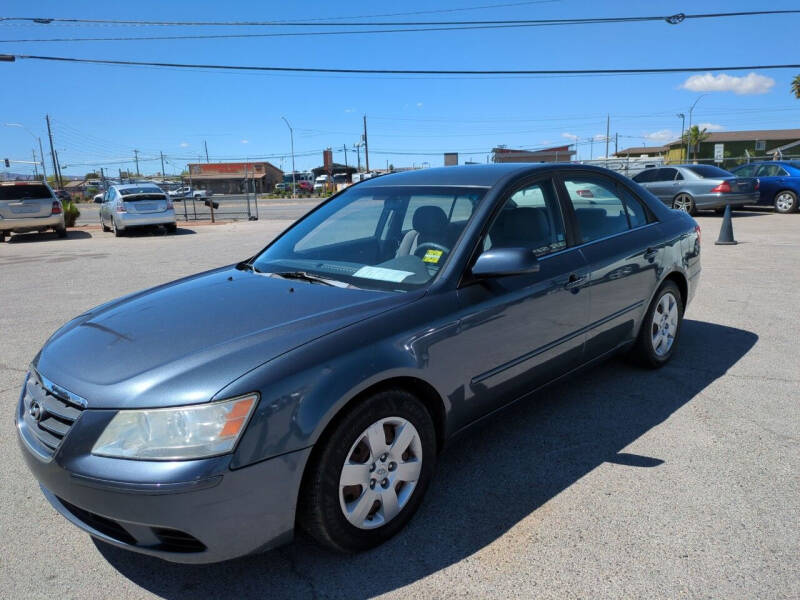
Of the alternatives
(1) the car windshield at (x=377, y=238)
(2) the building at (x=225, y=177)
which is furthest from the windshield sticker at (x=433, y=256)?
→ (2) the building at (x=225, y=177)

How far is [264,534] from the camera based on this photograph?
2.23 m

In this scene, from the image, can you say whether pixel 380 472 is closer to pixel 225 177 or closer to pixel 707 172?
pixel 707 172

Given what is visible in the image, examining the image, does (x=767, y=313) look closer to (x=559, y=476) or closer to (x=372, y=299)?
(x=559, y=476)

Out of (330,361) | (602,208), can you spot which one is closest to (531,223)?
(602,208)

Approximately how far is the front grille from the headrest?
1.94 meters

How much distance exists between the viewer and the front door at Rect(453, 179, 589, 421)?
3.00 metres

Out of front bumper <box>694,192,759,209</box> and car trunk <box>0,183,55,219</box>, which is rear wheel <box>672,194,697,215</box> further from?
car trunk <box>0,183,55,219</box>

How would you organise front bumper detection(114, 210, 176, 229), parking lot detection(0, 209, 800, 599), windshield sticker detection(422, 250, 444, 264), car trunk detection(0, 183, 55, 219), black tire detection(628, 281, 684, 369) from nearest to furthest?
parking lot detection(0, 209, 800, 599) < windshield sticker detection(422, 250, 444, 264) < black tire detection(628, 281, 684, 369) < car trunk detection(0, 183, 55, 219) < front bumper detection(114, 210, 176, 229)

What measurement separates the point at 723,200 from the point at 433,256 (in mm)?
16265

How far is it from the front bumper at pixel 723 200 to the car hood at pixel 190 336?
54.4 ft

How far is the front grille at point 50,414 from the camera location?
90.9 inches

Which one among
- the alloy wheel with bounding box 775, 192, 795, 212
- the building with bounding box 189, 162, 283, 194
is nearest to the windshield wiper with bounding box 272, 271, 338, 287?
the alloy wheel with bounding box 775, 192, 795, 212

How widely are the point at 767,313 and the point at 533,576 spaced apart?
5372 millimetres

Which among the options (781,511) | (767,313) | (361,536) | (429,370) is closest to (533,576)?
(361,536)
